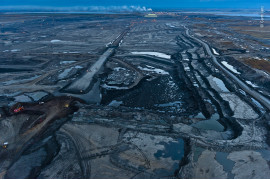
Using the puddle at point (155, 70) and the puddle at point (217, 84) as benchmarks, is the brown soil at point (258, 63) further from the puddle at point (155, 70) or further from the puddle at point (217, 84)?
the puddle at point (155, 70)

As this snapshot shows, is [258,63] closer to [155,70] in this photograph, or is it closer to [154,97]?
[155,70]

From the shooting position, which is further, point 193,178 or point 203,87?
point 203,87

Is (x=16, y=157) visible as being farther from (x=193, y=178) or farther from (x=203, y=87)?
(x=203, y=87)

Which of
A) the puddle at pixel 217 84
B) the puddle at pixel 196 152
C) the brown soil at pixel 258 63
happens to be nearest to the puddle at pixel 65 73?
the puddle at pixel 196 152

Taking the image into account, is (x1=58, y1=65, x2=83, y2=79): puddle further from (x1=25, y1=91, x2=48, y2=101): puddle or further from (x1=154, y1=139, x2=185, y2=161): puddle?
(x1=154, y1=139, x2=185, y2=161): puddle

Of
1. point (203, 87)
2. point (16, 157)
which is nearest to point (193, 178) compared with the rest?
point (16, 157)

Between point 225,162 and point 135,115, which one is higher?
point 135,115

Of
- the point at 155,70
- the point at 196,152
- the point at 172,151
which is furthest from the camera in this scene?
the point at 155,70

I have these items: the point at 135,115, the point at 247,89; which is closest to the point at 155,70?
the point at 247,89
